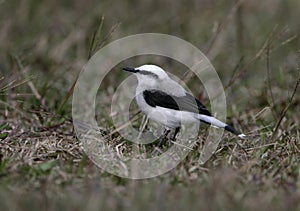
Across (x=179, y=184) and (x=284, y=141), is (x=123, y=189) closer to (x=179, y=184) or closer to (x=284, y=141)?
(x=179, y=184)

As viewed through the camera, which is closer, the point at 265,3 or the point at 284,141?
the point at 284,141

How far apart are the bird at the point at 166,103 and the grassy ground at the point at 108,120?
254mm

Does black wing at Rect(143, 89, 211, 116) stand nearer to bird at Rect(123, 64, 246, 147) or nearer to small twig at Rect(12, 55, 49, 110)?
bird at Rect(123, 64, 246, 147)

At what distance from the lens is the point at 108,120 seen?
5.16 metres

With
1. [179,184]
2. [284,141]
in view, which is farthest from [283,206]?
[284,141]

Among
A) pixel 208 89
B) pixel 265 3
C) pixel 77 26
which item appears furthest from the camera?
pixel 265 3

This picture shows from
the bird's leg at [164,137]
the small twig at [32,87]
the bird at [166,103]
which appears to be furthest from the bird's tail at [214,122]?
the small twig at [32,87]

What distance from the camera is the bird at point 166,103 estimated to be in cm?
422

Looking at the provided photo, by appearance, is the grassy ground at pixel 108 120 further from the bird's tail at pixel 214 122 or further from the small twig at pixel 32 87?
the bird's tail at pixel 214 122

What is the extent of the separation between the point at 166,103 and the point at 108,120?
3.51 ft

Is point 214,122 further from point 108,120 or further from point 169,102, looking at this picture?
point 108,120

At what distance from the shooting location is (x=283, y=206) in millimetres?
3320

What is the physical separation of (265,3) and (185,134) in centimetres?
522

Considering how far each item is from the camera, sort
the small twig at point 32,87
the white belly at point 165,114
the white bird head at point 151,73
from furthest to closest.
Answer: the small twig at point 32,87, the white bird head at point 151,73, the white belly at point 165,114
